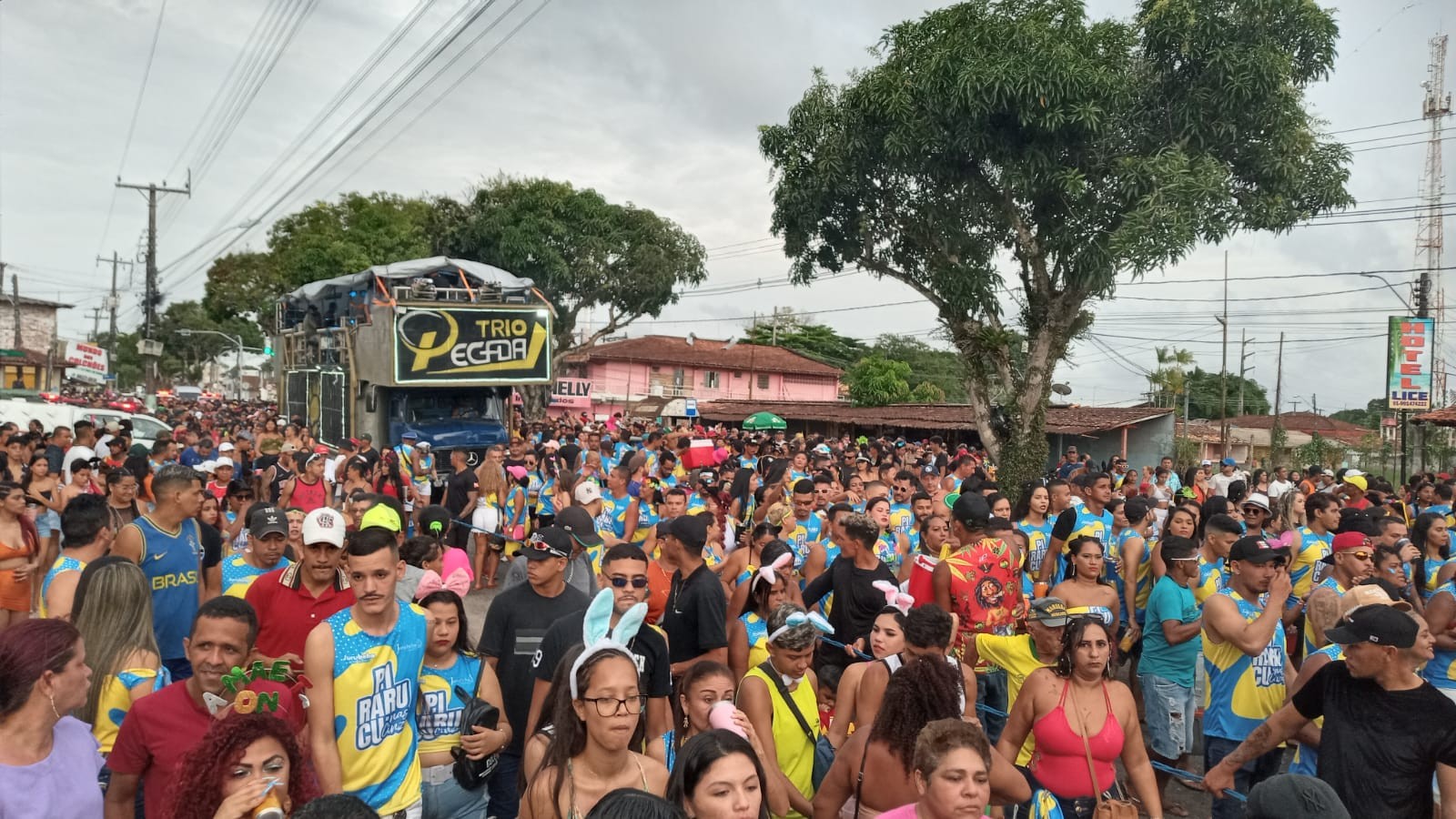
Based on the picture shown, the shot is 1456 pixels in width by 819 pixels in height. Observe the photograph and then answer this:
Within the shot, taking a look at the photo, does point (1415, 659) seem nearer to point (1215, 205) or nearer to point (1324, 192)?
point (1215, 205)

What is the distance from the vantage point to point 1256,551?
490 cm

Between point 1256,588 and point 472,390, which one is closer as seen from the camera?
point 1256,588

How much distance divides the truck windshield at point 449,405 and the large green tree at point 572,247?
60.3ft

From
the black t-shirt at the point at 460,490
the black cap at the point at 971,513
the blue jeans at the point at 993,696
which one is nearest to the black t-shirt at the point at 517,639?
the black cap at the point at 971,513

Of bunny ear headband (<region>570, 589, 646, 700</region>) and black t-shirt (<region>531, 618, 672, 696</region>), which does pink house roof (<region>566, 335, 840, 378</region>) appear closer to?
black t-shirt (<region>531, 618, 672, 696</region>)

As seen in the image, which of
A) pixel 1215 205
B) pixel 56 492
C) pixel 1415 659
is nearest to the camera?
pixel 1415 659

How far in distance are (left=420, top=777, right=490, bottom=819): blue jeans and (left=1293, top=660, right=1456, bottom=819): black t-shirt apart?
11.0ft

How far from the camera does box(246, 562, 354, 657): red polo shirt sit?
4.22 metres

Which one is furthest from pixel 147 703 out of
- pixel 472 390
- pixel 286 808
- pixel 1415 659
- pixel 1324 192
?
pixel 1324 192

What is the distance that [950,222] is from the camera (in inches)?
747

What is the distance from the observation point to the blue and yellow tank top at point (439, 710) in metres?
3.76

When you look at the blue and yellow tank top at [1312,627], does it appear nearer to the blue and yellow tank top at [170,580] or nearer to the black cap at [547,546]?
the black cap at [547,546]

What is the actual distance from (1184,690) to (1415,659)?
7.11 feet

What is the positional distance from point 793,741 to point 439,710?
4.71ft
